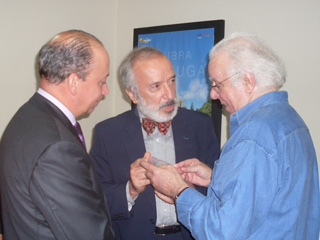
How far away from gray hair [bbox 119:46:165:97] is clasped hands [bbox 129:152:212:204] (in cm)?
54

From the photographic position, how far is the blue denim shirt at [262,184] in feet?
3.44

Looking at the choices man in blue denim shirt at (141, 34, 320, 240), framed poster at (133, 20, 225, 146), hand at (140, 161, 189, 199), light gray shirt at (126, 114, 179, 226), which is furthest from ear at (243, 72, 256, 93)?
framed poster at (133, 20, 225, 146)

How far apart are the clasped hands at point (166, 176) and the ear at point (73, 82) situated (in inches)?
20.6

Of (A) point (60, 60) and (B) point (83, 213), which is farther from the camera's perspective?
(A) point (60, 60)

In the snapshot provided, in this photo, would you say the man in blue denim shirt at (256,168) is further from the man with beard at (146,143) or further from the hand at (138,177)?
the man with beard at (146,143)

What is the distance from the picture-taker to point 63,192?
1.01 metres

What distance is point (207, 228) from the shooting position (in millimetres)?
1104

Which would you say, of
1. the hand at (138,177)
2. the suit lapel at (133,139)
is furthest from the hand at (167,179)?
the suit lapel at (133,139)

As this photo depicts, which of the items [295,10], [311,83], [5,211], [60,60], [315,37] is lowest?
[5,211]

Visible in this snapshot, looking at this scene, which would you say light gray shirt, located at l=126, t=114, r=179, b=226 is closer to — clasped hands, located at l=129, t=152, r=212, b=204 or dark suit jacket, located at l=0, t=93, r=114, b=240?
clasped hands, located at l=129, t=152, r=212, b=204

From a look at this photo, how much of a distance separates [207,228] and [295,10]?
1970 millimetres

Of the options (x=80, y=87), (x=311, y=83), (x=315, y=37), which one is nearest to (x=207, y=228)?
(x=80, y=87)

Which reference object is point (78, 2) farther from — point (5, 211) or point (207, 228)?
point (207, 228)

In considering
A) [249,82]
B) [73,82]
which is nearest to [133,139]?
[73,82]
